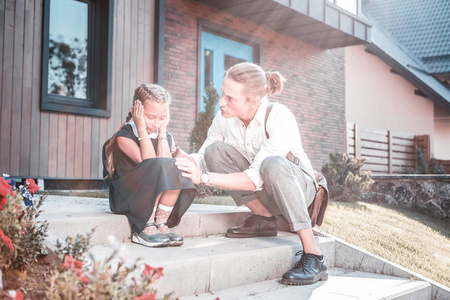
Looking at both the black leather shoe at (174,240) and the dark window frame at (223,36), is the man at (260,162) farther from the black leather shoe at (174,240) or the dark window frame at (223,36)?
the dark window frame at (223,36)

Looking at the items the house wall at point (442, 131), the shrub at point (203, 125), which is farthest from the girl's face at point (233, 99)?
the house wall at point (442, 131)

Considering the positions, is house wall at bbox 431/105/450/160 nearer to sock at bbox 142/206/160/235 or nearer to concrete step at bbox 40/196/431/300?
concrete step at bbox 40/196/431/300

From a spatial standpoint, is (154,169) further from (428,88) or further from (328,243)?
(428,88)

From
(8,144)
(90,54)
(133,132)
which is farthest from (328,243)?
(90,54)

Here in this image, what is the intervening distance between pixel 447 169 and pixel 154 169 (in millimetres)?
13050

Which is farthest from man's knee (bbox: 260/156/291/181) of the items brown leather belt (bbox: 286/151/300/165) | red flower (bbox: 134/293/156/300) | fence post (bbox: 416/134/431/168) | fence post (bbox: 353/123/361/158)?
fence post (bbox: 416/134/431/168)

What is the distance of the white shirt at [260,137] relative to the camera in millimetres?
2738

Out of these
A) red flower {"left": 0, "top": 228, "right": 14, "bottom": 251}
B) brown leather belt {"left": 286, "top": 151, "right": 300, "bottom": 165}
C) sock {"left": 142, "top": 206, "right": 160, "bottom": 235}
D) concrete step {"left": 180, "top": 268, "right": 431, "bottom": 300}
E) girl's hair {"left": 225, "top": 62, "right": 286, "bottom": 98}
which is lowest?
concrete step {"left": 180, "top": 268, "right": 431, "bottom": 300}

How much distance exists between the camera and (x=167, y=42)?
278 inches

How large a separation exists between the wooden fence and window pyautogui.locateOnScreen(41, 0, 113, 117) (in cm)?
686

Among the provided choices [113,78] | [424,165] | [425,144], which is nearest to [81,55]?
[113,78]

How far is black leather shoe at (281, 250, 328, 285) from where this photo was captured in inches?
99.3

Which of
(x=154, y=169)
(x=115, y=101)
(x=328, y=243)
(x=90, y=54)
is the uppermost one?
(x=90, y=54)

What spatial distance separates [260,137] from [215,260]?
3.15ft
